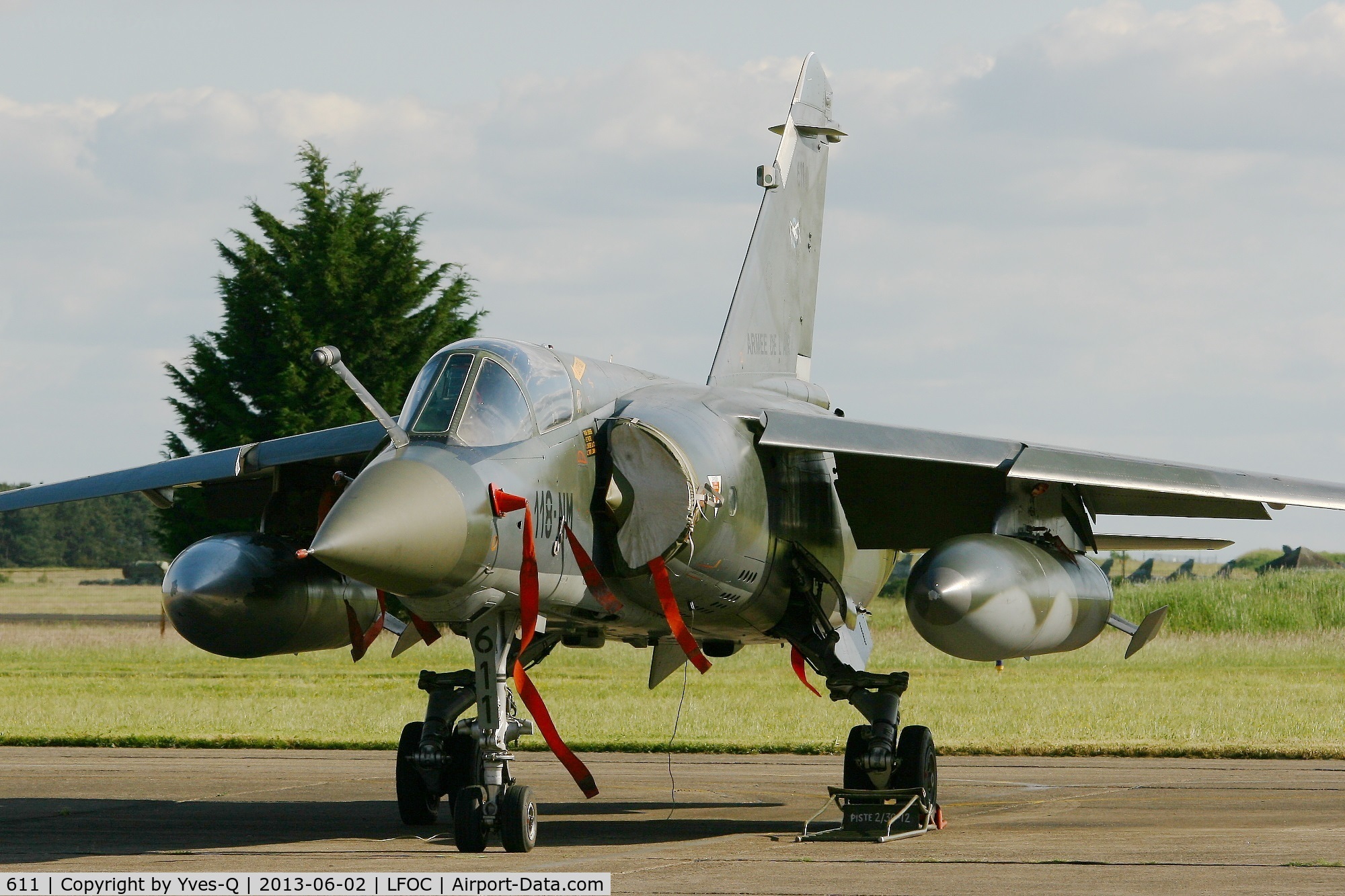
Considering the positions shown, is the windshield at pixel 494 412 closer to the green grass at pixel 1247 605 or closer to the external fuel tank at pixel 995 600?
the external fuel tank at pixel 995 600

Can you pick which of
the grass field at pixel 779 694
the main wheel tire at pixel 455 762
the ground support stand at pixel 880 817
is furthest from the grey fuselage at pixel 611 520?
the grass field at pixel 779 694

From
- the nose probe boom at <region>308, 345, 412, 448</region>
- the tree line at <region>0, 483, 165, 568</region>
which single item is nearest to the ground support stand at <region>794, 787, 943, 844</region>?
the nose probe boom at <region>308, 345, 412, 448</region>

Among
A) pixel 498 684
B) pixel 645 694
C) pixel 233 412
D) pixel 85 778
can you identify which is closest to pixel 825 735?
pixel 645 694

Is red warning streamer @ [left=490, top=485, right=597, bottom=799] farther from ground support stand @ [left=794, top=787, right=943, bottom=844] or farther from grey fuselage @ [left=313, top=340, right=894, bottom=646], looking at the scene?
ground support stand @ [left=794, top=787, right=943, bottom=844]

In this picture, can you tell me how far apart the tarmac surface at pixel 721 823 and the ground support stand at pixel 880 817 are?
0.20 meters

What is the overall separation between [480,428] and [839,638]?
479 centimetres

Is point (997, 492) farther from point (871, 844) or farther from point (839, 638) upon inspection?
point (871, 844)

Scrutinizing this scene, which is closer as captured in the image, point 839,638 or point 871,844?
point 871,844

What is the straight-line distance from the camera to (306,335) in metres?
36.2

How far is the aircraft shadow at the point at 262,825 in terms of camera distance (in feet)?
38.2

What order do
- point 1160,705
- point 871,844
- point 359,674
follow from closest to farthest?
point 871,844, point 1160,705, point 359,674

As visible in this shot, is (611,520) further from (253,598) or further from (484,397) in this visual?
(253,598)

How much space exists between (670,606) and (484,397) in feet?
6.69

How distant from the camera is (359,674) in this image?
29.5m
